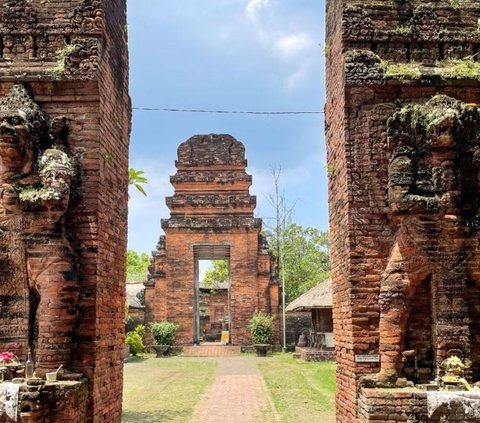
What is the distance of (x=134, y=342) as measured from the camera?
2447cm

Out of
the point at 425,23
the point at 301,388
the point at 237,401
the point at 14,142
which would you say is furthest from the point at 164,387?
the point at 425,23

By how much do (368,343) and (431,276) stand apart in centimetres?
107

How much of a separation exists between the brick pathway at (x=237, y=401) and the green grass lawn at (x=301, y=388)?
261mm

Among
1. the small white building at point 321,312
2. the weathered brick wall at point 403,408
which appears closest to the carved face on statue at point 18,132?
the weathered brick wall at point 403,408

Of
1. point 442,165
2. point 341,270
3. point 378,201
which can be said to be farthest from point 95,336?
point 442,165

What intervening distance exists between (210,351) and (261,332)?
90.2 inches

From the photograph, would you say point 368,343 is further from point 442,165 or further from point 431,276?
point 442,165

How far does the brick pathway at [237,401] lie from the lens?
10.8 metres

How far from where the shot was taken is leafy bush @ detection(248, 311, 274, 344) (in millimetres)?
23594

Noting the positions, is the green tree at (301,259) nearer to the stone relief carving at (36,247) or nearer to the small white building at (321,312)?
the small white building at (321,312)

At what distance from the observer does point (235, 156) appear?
27031mm

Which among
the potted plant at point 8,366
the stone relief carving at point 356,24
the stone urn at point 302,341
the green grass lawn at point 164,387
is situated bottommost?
the green grass lawn at point 164,387

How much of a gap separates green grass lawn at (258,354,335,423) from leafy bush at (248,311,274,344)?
6.85ft

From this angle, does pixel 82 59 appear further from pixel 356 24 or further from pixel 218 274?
pixel 218 274
